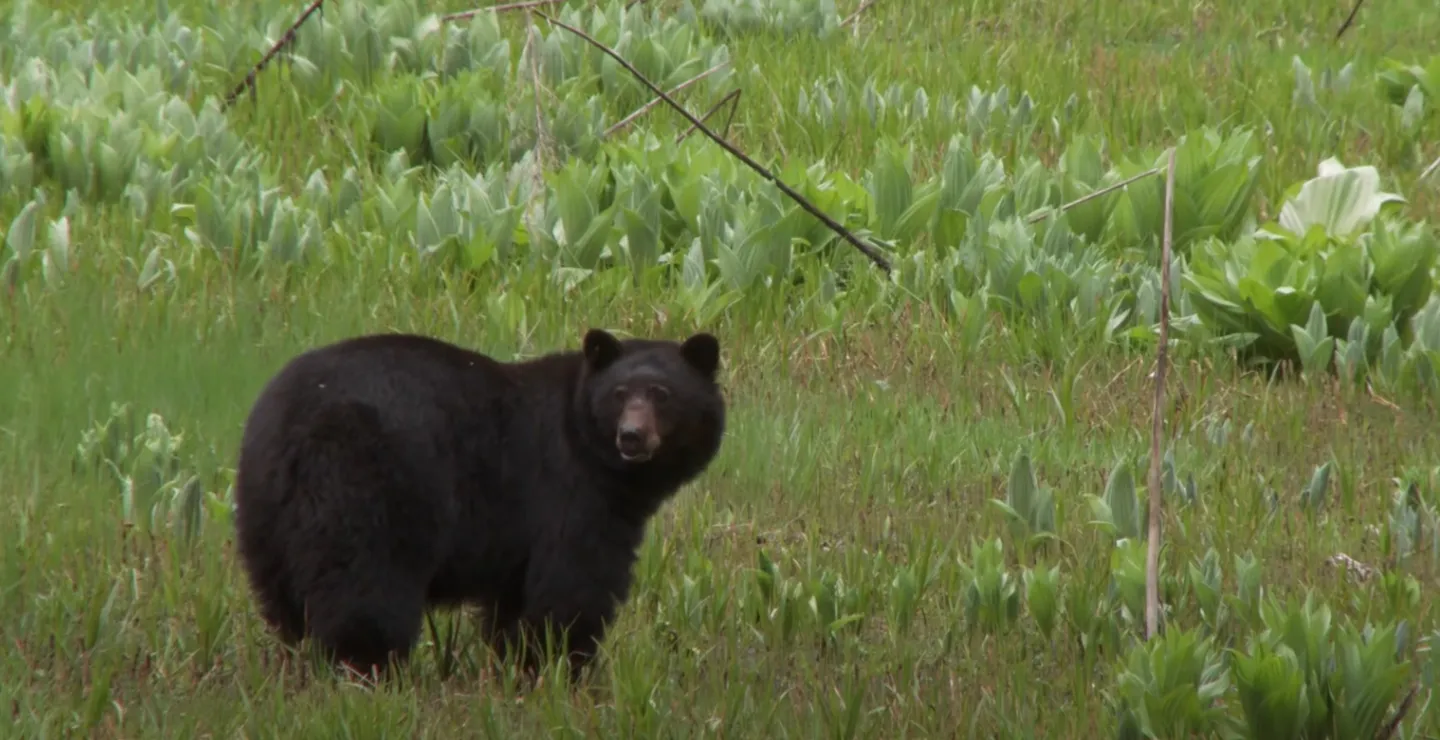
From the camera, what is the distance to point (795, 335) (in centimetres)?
727

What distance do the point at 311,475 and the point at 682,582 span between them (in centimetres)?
123

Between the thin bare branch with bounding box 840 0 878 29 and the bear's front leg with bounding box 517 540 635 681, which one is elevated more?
the thin bare branch with bounding box 840 0 878 29

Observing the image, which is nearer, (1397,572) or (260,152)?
(1397,572)

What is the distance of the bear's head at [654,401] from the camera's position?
4.63 m

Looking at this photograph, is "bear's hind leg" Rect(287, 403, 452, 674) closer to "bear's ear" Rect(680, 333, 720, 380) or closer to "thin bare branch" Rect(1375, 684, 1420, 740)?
"bear's ear" Rect(680, 333, 720, 380)

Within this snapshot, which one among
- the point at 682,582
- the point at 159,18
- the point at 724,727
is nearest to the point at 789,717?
the point at 724,727

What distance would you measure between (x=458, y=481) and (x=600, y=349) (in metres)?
0.50

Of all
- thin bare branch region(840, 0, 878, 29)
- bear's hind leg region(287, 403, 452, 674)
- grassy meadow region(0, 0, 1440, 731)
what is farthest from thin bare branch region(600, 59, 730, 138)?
bear's hind leg region(287, 403, 452, 674)

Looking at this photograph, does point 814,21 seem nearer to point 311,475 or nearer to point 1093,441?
point 1093,441

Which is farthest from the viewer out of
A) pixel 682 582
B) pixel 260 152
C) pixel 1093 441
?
pixel 260 152

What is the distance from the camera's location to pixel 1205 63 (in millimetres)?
11320

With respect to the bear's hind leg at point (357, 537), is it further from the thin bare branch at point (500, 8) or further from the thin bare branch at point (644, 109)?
the thin bare branch at point (644, 109)

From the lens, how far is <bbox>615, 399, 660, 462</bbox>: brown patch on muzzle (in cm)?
453

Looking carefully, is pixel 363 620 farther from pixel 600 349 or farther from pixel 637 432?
pixel 600 349
